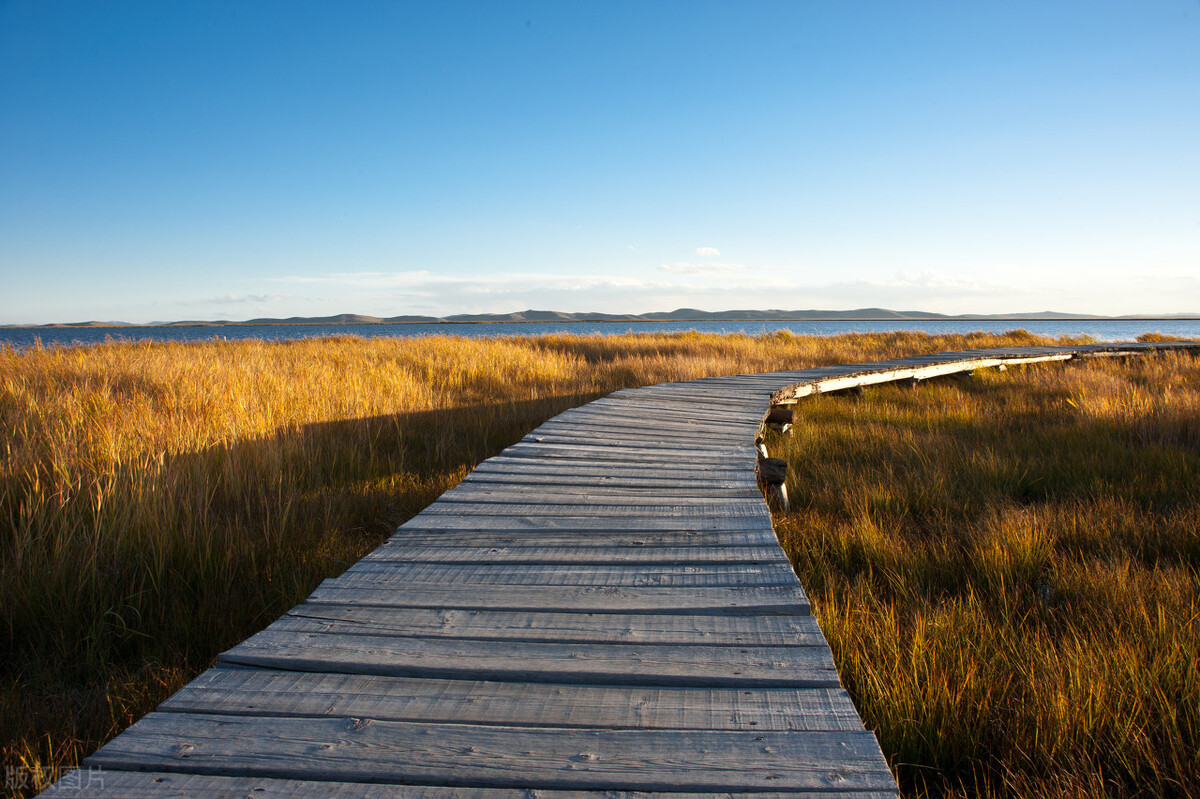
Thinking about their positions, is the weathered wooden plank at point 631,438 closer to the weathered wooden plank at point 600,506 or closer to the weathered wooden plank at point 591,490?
the weathered wooden plank at point 591,490

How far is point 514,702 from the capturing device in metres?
1.43

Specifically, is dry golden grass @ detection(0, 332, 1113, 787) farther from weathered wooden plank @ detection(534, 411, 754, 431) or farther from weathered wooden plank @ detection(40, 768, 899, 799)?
weathered wooden plank @ detection(534, 411, 754, 431)

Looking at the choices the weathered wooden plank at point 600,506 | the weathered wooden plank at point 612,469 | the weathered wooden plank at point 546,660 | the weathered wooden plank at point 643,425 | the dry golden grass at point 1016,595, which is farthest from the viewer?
the weathered wooden plank at point 643,425

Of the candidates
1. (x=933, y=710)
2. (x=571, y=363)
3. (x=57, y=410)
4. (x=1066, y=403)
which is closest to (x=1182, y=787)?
(x=933, y=710)

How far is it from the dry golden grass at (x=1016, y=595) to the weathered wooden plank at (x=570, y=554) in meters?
0.41

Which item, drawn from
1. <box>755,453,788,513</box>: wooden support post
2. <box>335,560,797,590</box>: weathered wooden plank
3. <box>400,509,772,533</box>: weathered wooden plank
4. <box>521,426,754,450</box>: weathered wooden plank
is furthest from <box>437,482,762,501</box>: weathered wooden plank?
<box>521,426,754,450</box>: weathered wooden plank

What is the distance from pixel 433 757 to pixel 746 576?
1.27 meters

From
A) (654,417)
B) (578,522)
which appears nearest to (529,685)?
(578,522)

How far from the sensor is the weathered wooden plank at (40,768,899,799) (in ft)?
3.72

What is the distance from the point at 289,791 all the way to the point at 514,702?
0.50 meters

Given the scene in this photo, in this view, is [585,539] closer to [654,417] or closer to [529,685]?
[529,685]

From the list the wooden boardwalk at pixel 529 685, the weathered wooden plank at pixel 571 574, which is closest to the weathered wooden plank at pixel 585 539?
the wooden boardwalk at pixel 529 685

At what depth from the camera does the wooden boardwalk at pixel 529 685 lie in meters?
1.19

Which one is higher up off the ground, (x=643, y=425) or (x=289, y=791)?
(x=643, y=425)
